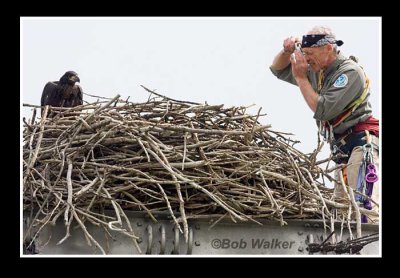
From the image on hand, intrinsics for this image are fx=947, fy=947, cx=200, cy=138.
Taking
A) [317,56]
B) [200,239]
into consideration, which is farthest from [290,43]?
[200,239]

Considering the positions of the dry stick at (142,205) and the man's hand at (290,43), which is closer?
the dry stick at (142,205)

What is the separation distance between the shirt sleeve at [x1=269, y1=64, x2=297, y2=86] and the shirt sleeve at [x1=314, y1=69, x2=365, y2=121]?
567 millimetres

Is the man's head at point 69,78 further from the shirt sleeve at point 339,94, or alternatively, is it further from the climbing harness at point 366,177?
the climbing harness at point 366,177

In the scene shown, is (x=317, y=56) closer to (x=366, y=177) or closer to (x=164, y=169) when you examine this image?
(x=366, y=177)

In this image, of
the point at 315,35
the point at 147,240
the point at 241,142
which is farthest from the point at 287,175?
the point at 315,35

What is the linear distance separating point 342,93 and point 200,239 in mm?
1976

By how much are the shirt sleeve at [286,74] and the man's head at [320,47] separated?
362 millimetres

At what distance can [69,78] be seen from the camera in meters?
8.76

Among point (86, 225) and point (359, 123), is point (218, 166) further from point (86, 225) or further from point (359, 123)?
point (359, 123)

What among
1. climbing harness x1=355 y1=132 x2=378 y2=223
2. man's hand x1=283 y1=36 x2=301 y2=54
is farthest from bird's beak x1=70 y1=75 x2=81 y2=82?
climbing harness x1=355 y1=132 x2=378 y2=223

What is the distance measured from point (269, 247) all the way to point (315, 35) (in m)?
2.18

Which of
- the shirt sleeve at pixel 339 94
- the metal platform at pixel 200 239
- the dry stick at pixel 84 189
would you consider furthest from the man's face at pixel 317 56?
the dry stick at pixel 84 189

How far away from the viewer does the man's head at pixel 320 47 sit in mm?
7348

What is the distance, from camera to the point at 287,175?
6199 millimetres
